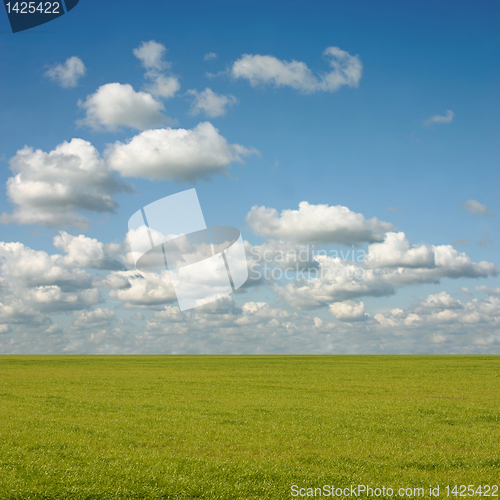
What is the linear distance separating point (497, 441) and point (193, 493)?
489 inches

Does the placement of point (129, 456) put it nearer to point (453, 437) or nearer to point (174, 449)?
point (174, 449)

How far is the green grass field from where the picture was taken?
11289 millimetres

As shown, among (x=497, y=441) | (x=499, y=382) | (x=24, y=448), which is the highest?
(x=24, y=448)

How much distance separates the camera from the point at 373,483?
37.6ft

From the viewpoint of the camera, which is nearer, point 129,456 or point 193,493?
point 193,493

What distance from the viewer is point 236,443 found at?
49.6ft

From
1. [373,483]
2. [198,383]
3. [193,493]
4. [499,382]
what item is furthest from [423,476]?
[499,382]

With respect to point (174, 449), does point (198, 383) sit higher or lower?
lower

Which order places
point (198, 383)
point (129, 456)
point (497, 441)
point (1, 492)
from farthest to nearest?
point (198, 383) → point (497, 441) → point (129, 456) → point (1, 492)

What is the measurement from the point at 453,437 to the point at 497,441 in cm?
158

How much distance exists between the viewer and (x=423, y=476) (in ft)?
39.5

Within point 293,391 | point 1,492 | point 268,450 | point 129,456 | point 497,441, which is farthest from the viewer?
point 293,391

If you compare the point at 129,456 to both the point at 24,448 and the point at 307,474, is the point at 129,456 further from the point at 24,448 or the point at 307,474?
the point at 307,474

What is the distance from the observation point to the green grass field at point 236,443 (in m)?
11.3
